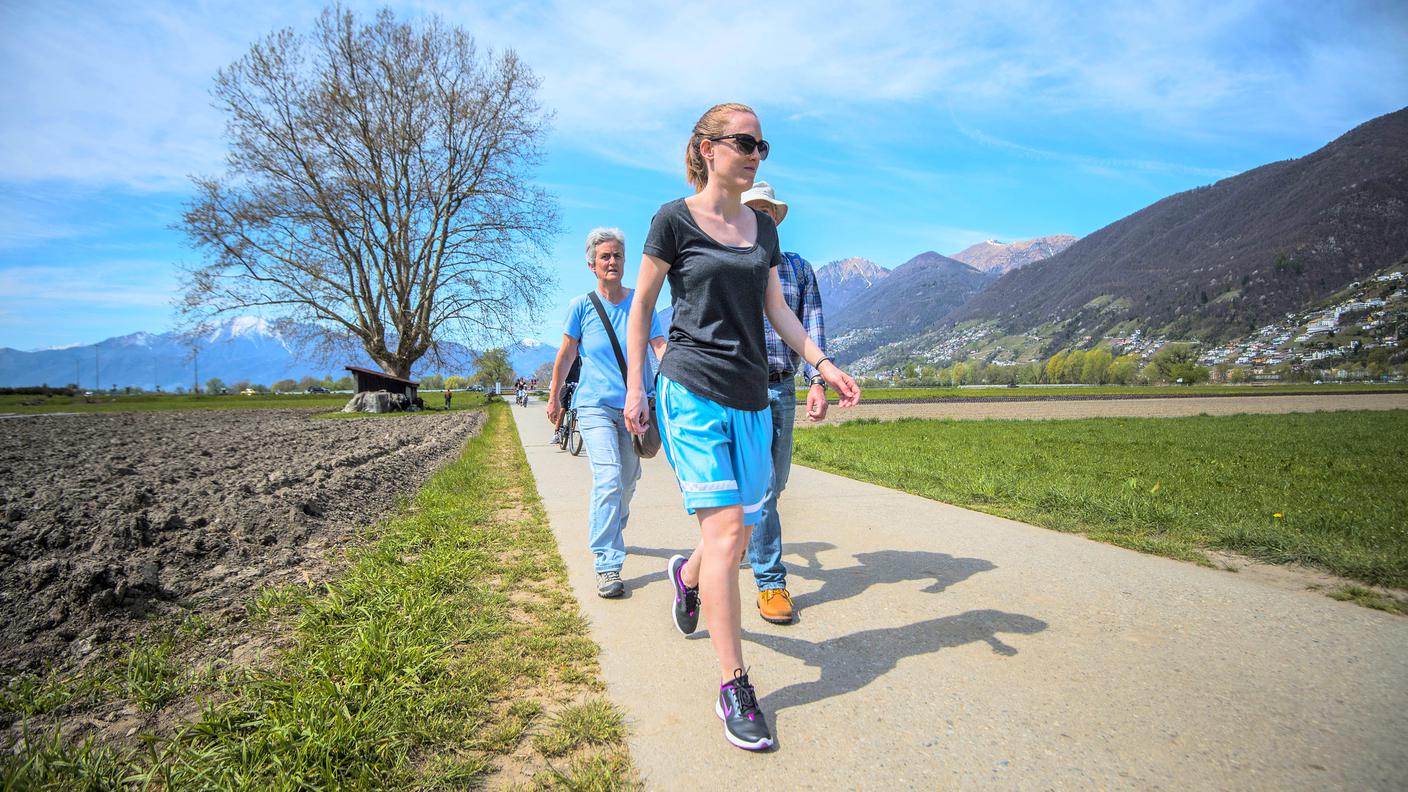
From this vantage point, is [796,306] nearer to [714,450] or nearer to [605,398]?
[605,398]

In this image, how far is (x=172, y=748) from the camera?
2.00m

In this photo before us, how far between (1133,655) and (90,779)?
3.70 metres

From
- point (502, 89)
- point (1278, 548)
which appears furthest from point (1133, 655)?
point (502, 89)

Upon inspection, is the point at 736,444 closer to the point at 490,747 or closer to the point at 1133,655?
the point at 490,747

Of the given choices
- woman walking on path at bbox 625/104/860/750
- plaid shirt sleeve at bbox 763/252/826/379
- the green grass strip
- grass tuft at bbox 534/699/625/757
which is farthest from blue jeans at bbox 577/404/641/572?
grass tuft at bbox 534/699/625/757

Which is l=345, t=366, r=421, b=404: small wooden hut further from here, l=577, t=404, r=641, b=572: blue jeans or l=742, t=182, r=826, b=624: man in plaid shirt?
l=742, t=182, r=826, b=624: man in plaid shirt

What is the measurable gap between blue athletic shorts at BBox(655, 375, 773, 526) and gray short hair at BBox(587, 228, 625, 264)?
186cm

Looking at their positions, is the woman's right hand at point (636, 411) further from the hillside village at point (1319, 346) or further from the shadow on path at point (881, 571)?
the hillside village at point (1319, 346)

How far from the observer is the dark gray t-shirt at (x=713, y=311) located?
8.02ft

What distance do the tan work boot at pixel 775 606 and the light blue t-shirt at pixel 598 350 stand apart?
4.69 ft

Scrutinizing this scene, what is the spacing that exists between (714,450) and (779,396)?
4.55 feet

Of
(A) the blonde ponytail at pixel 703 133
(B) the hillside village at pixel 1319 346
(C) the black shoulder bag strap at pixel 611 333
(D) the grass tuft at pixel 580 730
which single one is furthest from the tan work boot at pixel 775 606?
(B) the hillside village at pixel 1319 346

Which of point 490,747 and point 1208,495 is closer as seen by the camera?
point 490,747

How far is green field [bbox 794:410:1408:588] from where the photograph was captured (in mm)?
4453
